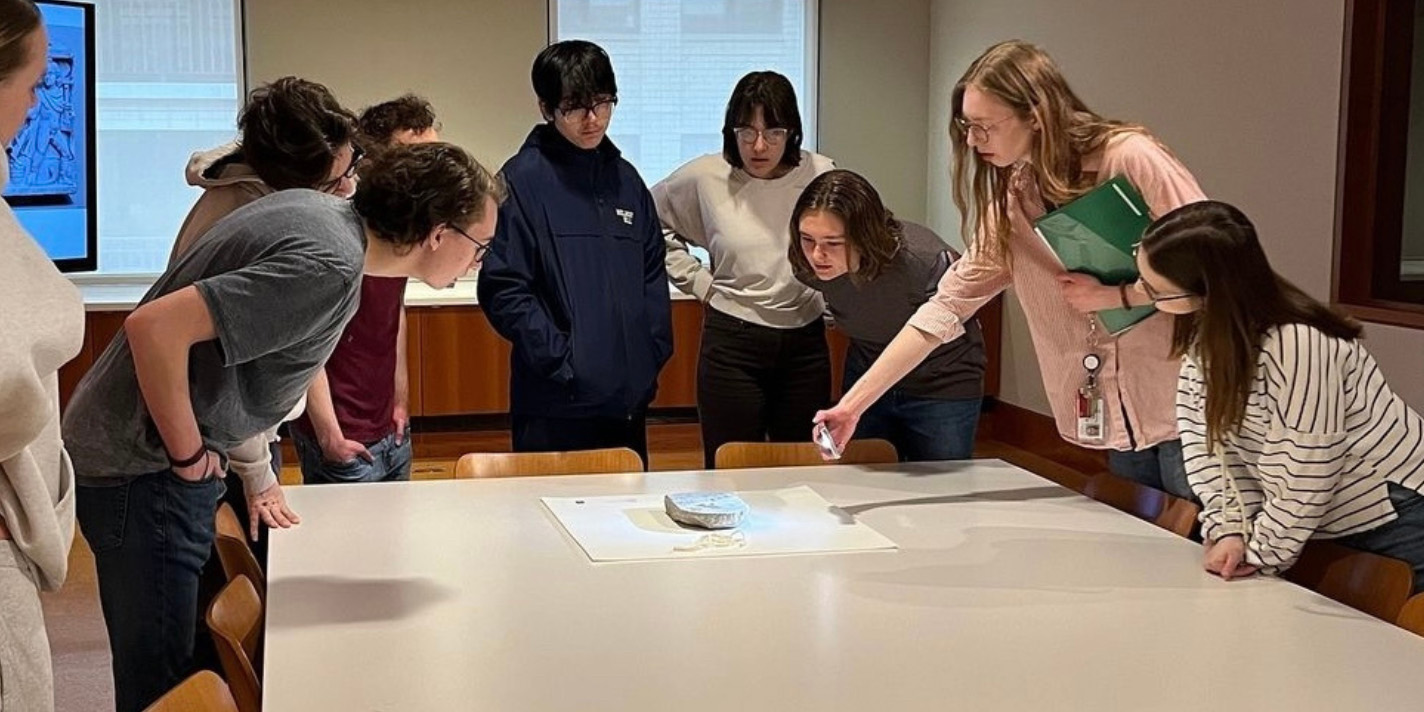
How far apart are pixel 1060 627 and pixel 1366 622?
435 mm

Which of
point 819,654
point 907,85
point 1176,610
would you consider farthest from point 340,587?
point 907,85

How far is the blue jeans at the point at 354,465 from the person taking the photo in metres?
3.28

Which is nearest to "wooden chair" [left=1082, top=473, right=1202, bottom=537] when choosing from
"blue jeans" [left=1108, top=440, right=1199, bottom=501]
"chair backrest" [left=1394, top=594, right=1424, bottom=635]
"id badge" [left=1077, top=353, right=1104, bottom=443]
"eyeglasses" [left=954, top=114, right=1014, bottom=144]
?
"blue jeans" [left=1108, top=440, right=1199, bottom=501]

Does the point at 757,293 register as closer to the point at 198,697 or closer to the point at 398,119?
the point at 398,119

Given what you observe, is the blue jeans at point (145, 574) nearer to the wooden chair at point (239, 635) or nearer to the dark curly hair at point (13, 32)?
the wooden chair at point (239, 635)

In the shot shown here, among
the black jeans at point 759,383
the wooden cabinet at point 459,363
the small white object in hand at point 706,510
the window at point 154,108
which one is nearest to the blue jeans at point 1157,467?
the small white object in hand at point 706,510

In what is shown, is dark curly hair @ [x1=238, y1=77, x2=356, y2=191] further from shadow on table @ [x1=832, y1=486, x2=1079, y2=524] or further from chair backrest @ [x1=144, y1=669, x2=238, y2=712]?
chair backrest @ [x1=144, y1=669, x2=238, y2=712]

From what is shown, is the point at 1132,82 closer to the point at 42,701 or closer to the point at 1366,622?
the point at 1366,622

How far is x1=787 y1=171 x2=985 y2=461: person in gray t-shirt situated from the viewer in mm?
3246

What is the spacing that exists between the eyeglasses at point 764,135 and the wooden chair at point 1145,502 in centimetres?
131

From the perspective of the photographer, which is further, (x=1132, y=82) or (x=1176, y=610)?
(x=1132, y=82)

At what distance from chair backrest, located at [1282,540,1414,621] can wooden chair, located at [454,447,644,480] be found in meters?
1.42

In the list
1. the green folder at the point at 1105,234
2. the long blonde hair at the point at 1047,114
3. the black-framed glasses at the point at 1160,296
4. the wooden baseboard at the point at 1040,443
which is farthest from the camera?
the wooden baseboard at the point at 1040,443

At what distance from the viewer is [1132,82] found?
557 centimetres
